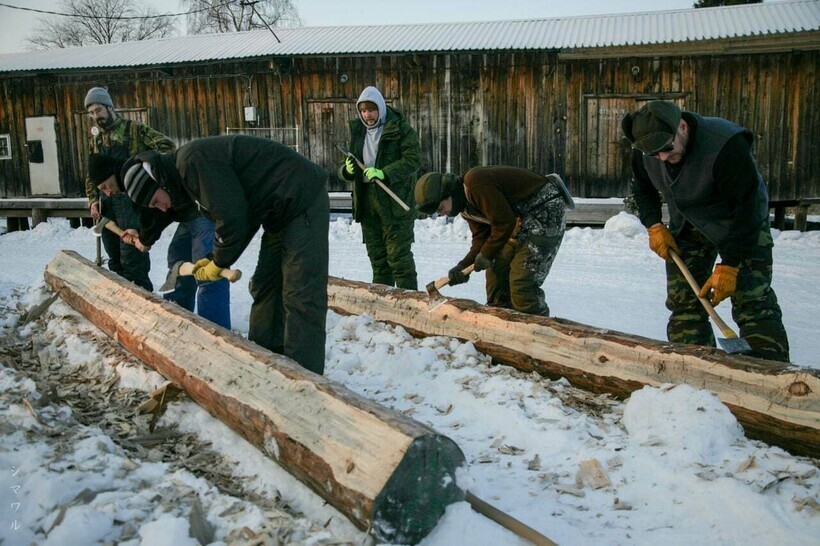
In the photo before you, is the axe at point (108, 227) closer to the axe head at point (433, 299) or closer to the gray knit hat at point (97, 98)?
the gray knit hat at point (97, 98)

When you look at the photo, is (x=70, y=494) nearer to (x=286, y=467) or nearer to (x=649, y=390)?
(x=286, y=467)

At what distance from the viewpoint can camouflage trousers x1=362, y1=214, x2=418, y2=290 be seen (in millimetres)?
5289

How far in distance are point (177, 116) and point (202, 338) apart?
12.3 m

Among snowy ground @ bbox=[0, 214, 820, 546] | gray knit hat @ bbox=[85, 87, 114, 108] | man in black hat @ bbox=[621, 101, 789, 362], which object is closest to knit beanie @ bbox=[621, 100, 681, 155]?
man in black hat @ bbox=[621, 101, 789, 362]

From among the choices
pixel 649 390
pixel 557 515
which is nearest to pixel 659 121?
pixel 649 390

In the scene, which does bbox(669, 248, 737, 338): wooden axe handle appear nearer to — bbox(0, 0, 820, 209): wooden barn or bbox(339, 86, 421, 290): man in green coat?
bbox(339, 86, 421, 290): man in green coat

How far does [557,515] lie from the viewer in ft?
7.76

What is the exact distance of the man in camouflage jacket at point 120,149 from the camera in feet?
17.3

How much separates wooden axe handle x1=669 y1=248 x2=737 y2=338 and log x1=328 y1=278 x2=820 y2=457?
438 millimetres

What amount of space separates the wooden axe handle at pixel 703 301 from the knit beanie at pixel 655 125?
82 cm

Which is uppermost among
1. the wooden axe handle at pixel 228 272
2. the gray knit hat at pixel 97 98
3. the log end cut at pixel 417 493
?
the gray knit hat at pixel 97 98

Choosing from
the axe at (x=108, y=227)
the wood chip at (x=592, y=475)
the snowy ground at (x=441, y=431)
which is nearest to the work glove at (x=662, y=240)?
the snowy ground at (x=441, y=431)

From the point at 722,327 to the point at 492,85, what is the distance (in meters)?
9.89

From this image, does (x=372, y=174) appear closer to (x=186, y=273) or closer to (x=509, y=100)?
(x=186, y=273)
